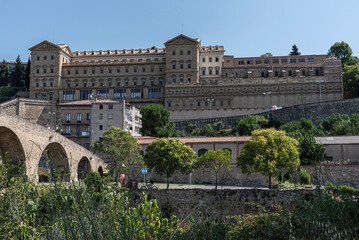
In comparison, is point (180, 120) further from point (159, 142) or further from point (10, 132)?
point (10, 132)

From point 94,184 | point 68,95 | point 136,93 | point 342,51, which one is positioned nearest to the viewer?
point 94,184

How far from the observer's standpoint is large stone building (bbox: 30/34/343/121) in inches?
3494

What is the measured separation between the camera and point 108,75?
3930 inches

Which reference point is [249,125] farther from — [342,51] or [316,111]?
[342,51]

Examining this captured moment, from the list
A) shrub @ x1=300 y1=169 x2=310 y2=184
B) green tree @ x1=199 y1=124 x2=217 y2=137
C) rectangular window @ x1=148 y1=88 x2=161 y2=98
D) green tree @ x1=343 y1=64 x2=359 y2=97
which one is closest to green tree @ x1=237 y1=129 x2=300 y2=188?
shrub @ x1=300 y1=169 x2=310 y2=184

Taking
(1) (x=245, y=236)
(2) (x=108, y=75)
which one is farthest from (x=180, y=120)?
(1) (x=245, y=236)

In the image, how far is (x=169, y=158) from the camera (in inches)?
1603

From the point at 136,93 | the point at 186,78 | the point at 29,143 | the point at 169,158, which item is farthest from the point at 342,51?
the point at 29,143

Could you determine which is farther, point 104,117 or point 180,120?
point 180,120

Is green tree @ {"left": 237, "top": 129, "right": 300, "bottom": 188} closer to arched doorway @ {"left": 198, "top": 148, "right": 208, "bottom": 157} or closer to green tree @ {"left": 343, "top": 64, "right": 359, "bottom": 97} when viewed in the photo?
arched doorway @ {"left": 198, "top": 148, "right": 208, "bottom": 157}

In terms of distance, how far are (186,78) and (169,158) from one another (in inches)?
2218

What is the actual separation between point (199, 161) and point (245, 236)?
25157mm

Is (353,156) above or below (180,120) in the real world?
below

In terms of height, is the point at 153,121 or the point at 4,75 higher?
the point at 4,75
